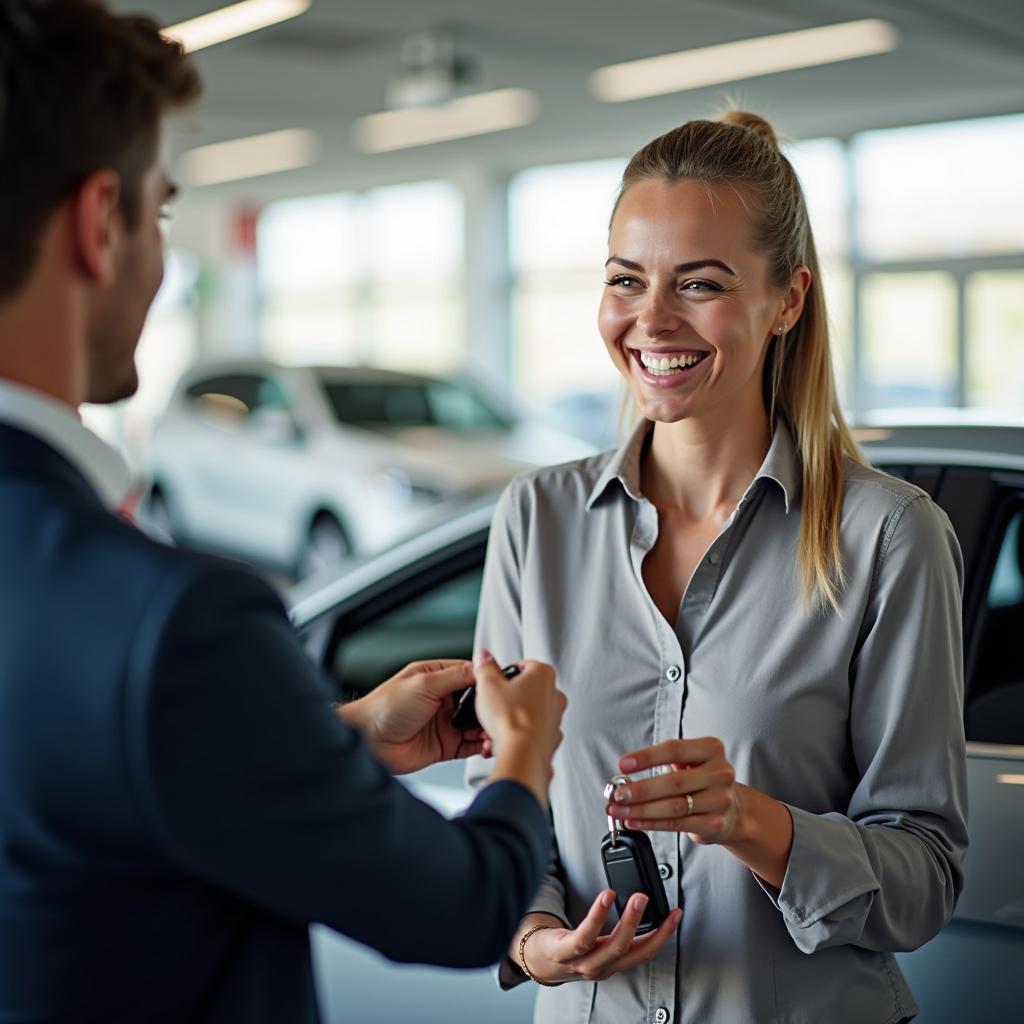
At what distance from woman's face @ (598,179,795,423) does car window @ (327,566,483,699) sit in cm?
75

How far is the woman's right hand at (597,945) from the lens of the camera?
1497 millimetres

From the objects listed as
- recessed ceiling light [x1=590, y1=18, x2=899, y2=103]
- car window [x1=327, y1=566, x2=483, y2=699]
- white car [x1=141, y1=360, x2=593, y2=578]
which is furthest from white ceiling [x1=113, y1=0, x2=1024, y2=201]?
car window [x1=327, y1=566, x2=483, y2=699]

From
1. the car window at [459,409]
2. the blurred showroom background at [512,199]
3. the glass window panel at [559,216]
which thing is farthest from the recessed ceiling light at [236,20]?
the glass window panel at [559,216]

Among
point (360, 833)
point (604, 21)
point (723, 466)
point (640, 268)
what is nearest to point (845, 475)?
point (723, 466)

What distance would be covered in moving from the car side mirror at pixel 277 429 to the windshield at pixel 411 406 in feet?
0.91

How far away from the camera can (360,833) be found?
93 centimetres

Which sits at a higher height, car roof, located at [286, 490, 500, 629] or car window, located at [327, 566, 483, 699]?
car roof, located at [286, 490, 500, 629]

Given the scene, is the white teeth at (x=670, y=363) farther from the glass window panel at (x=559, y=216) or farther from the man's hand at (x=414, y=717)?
the glass window panel at (x=559, y=216)

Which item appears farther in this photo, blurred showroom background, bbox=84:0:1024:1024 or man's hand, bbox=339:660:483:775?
blurred showroom background, bbox=84:0:1024:1024

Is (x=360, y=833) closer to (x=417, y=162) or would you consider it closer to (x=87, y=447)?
(x=87, y=447)

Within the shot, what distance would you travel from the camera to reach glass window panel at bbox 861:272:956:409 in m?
11.8

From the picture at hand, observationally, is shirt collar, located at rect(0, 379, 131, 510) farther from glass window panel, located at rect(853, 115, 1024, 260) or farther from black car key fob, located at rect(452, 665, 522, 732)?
glass window panel, located at rect(853, 115, 1024, 260)

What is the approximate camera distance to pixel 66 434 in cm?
95

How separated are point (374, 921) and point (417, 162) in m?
14.3
